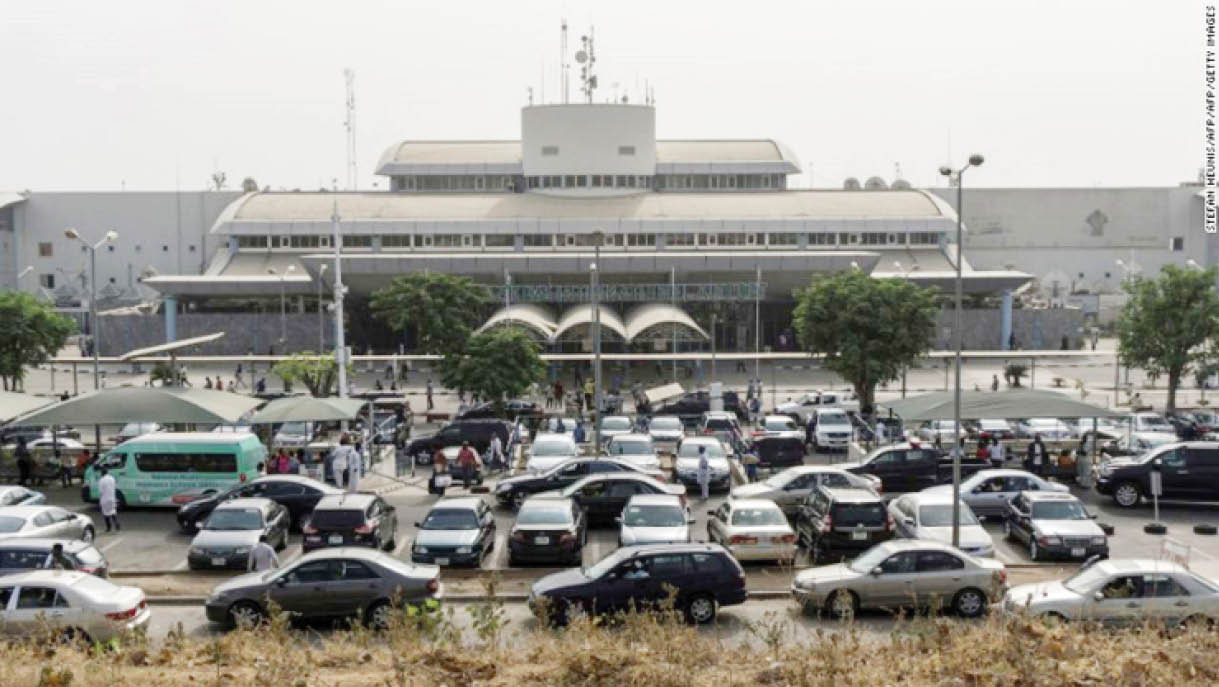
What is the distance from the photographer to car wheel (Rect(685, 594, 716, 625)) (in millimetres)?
17500

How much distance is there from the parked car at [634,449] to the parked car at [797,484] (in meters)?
4.22

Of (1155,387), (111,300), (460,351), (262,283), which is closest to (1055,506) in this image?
(460,351)

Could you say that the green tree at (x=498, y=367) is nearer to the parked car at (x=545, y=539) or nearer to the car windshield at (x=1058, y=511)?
the parked car at (x=545, y=539)

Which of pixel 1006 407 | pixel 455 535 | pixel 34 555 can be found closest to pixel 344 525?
pixel 455 535

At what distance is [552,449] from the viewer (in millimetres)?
31234

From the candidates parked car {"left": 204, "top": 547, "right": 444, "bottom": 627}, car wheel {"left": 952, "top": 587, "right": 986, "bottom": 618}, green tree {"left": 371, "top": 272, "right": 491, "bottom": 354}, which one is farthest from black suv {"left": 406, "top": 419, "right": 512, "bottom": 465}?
car wheel {"left": 952, "top": 587, "right": 986, "bottom": 618}

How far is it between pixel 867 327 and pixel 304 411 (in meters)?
18.3

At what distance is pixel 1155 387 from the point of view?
170ft

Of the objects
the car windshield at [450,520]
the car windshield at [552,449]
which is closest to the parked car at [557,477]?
the car windshield at [552,449]

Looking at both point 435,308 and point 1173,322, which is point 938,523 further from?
point 435,308

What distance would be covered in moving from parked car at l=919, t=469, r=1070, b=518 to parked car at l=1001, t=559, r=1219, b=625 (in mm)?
8817

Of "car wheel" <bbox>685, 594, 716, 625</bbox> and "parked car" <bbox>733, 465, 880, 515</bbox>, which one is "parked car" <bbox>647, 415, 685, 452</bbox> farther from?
"car wheel" <bbox>685, 594, 716, 625</bbox>

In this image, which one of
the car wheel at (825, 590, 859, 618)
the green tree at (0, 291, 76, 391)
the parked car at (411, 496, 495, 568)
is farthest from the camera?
the green tree at (0, 291, 76, 391)

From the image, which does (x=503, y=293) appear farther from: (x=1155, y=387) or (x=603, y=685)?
(x=603, y=685)
